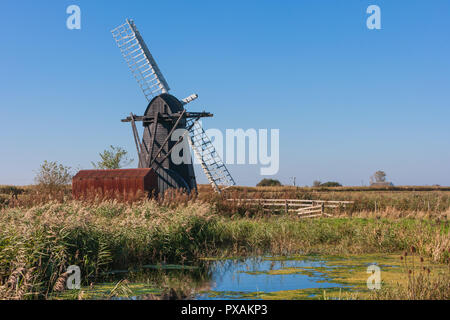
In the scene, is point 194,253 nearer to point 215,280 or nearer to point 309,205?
point 215,280

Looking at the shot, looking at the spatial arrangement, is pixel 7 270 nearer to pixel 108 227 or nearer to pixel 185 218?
pixel 108 227

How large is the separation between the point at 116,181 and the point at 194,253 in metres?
11.2

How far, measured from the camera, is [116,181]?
2184 cm

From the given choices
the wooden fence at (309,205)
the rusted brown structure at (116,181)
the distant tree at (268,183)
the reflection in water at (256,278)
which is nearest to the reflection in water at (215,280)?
the reflection in water at (256,278)

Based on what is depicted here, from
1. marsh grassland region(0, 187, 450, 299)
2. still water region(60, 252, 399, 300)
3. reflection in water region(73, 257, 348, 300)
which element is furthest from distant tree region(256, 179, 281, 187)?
reflection in water region(73, 257, 348, 300)

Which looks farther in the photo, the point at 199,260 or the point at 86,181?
the point at 86,181

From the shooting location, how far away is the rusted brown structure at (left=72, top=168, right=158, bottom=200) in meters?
21.2

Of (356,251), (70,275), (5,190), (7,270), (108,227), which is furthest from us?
(5,190)

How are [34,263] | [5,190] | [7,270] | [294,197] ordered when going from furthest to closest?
A: [5,190], [294,197], [34,263], [7,270]

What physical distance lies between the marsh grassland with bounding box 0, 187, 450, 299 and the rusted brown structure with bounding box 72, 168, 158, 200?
6.17m

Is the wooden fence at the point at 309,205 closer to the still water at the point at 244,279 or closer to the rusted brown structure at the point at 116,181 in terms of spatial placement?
the rusted brown structure at the point at 116,181

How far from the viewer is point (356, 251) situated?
11898mm
